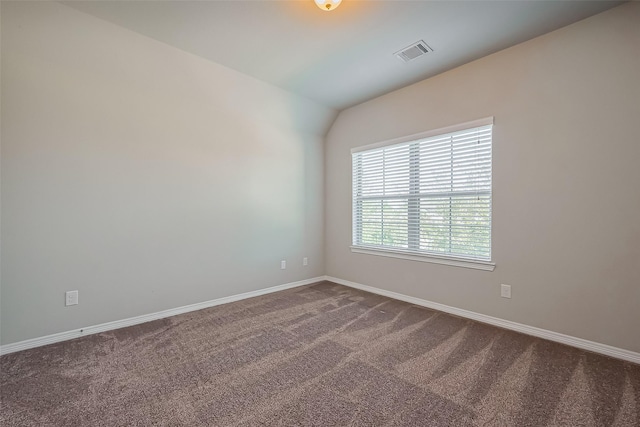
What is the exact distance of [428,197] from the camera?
324cm

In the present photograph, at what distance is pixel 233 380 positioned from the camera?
183cm

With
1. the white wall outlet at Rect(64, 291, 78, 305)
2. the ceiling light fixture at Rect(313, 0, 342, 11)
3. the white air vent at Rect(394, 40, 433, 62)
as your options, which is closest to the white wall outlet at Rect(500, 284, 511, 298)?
the white air vent at Rect(394, 40, 433, 62)

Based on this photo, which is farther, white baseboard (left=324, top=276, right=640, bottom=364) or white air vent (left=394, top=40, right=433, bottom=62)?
white air vent (left=394, top=40, right=433, bottom=62)

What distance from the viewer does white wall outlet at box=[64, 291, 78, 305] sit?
2377 millimetres

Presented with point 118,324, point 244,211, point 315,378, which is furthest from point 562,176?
point 118,324

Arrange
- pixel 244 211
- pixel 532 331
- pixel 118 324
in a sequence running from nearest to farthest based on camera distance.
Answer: pixel 532 331
pixel 118 324
pixel 244 211

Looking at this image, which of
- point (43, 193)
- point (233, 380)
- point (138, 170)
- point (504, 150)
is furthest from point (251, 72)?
point (233, 380)

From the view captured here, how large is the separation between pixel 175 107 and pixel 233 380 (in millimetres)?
2704

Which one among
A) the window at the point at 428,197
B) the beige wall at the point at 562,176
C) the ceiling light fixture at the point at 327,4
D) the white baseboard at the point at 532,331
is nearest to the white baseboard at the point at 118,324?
the window at the point at 428,197

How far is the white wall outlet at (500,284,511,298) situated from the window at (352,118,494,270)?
0.21 m

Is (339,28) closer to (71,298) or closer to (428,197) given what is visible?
(428,197)

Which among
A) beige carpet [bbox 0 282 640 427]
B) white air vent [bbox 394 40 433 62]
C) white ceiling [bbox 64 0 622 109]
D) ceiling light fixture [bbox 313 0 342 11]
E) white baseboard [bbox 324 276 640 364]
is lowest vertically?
beige carpet [bbox 0 282 640 427]

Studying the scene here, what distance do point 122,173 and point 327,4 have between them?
2.37m

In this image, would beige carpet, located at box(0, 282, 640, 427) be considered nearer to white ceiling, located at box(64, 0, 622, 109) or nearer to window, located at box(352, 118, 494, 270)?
window, located at box(352, 118, 494, 270)
